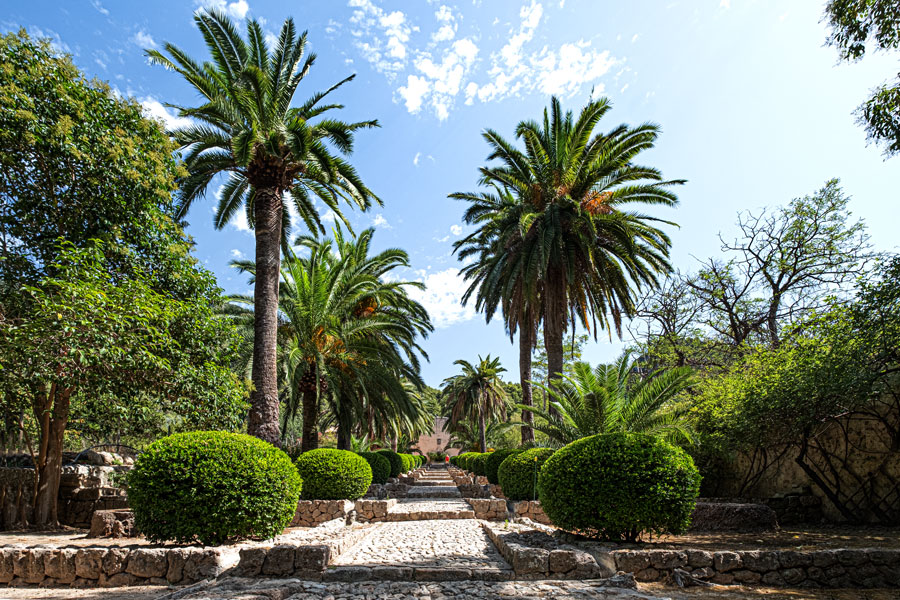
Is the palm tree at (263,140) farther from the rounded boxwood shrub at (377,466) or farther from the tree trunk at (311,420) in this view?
the rounded boxwood shrub at (377,466)

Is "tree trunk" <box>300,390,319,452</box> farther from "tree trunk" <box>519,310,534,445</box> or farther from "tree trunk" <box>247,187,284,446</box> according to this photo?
"tree trunk" <box>519,310,534,445</box>

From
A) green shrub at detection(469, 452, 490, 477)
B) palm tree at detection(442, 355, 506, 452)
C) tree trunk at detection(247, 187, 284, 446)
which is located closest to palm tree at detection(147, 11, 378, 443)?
tree trunk at detection(247, 187, 284, 446)

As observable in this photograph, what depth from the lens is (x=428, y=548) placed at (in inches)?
317

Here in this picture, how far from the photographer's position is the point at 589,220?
13922mm

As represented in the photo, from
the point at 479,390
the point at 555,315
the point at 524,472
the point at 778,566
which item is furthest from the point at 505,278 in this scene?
the point at 479,390

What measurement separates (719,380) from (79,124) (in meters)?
16.3

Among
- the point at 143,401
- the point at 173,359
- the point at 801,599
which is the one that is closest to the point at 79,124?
the point at 173,359

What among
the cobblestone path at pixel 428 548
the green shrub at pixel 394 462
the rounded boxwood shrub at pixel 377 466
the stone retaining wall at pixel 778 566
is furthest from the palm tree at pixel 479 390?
the stone retaining wall at pixel 778 566

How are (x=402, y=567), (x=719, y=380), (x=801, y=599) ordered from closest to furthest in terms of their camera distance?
(x=801, y=599), (x=402, y=567), (x=719, y=380)

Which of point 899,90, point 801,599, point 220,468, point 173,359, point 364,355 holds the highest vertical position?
point 899,90

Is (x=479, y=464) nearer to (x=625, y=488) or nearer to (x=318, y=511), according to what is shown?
(x=318, y=511)

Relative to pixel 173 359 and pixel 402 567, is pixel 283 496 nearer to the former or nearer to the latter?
pixel 402 567

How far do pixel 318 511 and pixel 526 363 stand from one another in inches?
403

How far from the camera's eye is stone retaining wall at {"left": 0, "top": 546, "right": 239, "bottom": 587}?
570 cm
